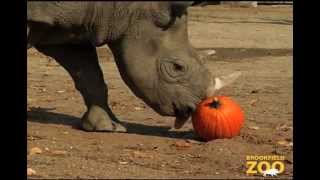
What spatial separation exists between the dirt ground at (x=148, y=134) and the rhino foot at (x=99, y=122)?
11 centimetres

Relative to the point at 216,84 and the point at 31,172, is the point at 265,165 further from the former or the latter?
the point at 31,172

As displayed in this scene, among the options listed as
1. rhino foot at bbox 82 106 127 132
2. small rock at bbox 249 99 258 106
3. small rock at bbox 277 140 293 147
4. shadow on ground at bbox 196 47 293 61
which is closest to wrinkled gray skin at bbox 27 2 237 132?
rhino foot at bbox 82 106 127 132

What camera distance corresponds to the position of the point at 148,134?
8.18 meters

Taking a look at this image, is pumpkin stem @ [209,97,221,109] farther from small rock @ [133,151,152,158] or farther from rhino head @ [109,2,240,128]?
small rock @ [133,151,152,158]

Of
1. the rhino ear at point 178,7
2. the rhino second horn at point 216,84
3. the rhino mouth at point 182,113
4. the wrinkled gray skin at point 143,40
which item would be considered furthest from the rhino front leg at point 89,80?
the rhino ear at point 178,7

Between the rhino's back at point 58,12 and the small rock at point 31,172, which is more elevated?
the rhino's back at point 58,12

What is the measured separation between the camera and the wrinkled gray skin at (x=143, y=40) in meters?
7.28

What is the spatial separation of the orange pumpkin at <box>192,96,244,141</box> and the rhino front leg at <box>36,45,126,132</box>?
0.97 meters

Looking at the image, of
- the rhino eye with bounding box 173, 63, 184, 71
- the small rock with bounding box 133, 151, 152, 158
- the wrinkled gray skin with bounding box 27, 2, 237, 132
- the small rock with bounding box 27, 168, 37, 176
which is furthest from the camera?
the rhino eye with bounding box 173, 63, 184, 71

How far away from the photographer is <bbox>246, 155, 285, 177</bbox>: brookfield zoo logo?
21.1ft

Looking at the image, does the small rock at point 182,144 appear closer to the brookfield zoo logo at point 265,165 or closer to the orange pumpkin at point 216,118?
the orange pumpkin at point 216,118

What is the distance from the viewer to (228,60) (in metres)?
15.1
